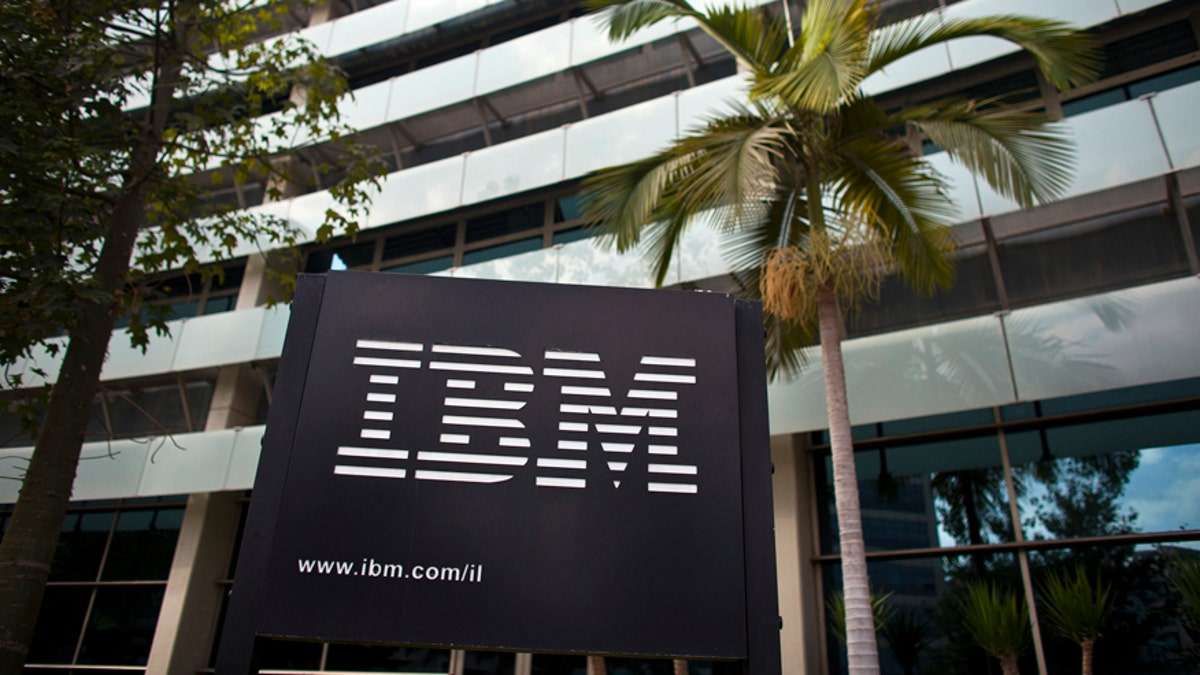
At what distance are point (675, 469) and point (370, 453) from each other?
0.76 metres

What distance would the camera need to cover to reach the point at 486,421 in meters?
2.00

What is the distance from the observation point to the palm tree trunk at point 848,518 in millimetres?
5918

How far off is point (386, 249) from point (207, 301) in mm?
4274

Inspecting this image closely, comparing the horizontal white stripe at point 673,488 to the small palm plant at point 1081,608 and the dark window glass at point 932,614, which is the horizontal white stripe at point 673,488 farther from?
the dark window glass at point 932,614

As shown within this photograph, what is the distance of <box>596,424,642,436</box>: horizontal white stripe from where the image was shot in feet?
6.52

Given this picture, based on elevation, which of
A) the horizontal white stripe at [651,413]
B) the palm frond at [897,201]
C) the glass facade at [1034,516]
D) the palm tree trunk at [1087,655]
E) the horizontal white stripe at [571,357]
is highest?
the palm frond at [897,201]

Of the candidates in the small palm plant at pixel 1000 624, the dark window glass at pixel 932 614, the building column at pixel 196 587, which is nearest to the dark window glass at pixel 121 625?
the building column at pixel 196 587

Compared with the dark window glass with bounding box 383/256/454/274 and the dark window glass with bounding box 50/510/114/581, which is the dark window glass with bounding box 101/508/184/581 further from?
the dark window glass with bounding box 383/256/454/274

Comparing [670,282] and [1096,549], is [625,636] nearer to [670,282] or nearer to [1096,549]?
[1096,549]

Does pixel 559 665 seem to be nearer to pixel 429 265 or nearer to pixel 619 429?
pixel 429 265

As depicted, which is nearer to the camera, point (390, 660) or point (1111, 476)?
point (1111, 476)

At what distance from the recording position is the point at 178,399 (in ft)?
49.2

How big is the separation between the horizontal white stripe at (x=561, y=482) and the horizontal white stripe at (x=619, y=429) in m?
0.14

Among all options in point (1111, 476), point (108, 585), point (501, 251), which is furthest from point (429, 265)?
point (1111, 476)
